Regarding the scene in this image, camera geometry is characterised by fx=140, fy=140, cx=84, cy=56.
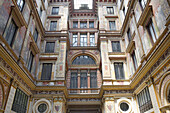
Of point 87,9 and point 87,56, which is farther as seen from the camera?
point 87,9

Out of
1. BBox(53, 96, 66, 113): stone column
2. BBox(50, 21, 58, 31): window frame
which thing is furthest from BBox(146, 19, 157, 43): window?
BBox(50, 21, 58, 31): window frame

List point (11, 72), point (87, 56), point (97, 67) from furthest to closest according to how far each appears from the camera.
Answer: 1. point (87, 56)
2. point (97, 67)
3. point (11, 72)

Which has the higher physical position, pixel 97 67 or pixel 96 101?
pixel 97 67

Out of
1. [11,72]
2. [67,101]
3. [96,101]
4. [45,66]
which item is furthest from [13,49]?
[96,101]

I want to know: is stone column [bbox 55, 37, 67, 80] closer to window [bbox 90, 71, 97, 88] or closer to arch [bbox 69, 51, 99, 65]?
arch [bbox 69, 51, 99, 65]

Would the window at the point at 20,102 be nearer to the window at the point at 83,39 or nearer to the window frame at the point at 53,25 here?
the window frame at the point at 53,25

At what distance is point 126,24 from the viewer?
18500 millimetres

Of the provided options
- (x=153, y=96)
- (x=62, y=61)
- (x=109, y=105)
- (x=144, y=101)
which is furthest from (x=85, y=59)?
(x=153, y=96)

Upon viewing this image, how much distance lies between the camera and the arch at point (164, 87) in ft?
31.0

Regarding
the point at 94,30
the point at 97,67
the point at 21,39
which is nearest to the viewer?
the point at 21,39

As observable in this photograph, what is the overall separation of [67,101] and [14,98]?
7.89 metres

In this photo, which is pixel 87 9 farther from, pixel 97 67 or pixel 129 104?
pixel 129 104

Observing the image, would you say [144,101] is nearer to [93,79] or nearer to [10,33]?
[93,79]

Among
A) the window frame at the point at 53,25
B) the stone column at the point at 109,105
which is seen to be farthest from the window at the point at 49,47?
the stone column at the point at 109,105
